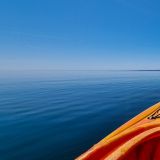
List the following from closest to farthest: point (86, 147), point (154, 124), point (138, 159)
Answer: point (138, 159) → point (154, 124) → point (86, 147)

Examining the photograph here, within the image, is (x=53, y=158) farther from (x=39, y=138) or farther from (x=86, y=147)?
(x=39, y=138)

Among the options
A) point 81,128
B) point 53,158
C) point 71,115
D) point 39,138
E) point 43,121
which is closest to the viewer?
point 53,158

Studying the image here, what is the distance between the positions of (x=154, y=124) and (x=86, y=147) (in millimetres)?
3008

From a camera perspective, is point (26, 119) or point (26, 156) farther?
point (26, 119)

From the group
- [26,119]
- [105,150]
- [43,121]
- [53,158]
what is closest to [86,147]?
[53,158]

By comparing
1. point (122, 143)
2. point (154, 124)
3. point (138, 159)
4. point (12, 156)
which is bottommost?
point (12, 156)

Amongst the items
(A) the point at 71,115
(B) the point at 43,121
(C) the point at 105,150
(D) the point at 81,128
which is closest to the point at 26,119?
(B) the point at 43,121

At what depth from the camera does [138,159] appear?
3.68 meters

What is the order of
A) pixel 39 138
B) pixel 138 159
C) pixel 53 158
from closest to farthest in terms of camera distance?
pixel 138 159, pixel 53 158, pixel 39 138

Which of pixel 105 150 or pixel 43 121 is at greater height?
pixel 105 150

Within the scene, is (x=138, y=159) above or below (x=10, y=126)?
above

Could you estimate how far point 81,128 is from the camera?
325 inches

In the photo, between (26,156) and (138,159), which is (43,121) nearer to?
(26,156)

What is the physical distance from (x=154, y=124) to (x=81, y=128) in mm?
4678
